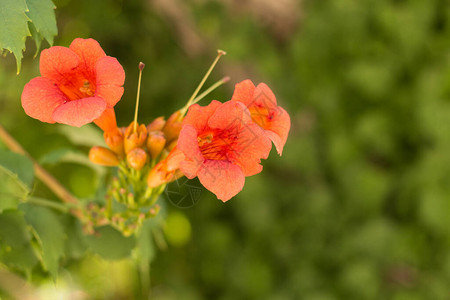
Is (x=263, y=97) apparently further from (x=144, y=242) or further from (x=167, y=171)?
(x=144, y=242)

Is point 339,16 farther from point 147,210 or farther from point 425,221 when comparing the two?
point 147,210

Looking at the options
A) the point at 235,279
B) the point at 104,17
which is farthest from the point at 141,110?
the point at 235,279

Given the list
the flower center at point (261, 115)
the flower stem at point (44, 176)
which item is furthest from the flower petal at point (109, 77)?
the flower stem at point (44, 176)

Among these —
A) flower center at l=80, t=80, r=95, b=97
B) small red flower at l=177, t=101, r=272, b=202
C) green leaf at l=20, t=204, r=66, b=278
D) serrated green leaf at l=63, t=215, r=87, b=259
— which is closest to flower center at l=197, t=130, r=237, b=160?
small red flower at l=177, t=101, r=272, b=202

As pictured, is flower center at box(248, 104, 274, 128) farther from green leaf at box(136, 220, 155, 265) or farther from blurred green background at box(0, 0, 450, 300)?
blurred green background at box(0, 0, 450, 300)

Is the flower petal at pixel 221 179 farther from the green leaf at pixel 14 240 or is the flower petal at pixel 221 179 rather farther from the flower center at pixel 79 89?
the green leaf at pixel 14 240
